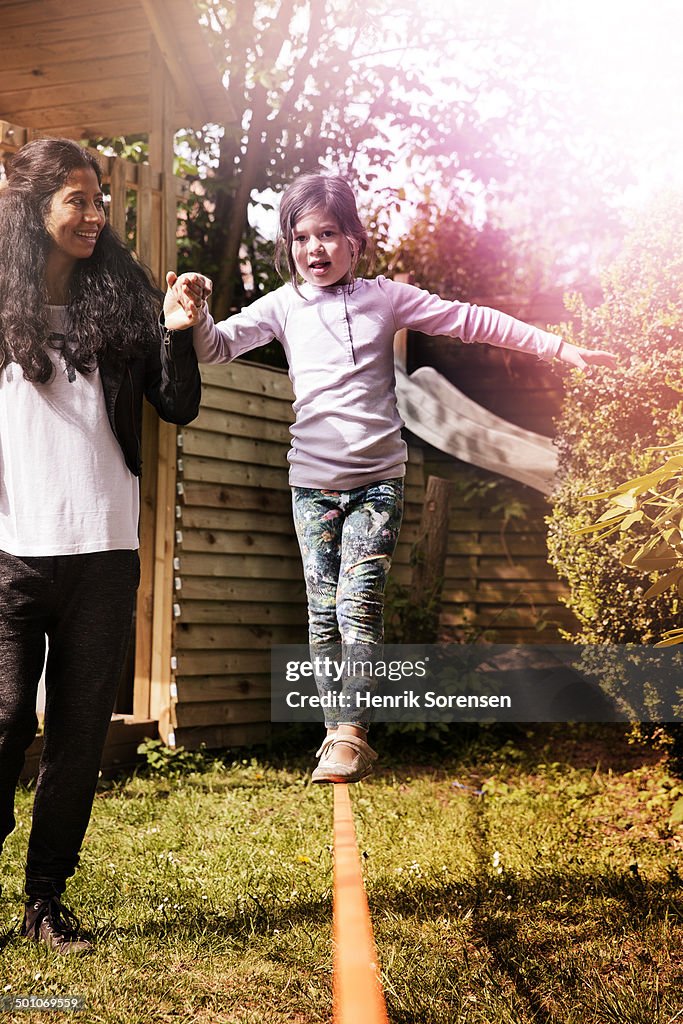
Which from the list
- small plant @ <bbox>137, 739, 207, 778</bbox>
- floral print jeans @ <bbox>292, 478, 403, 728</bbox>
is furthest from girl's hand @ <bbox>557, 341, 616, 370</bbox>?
small plant @ <bbox>137, 739, 207, 778</bbox>

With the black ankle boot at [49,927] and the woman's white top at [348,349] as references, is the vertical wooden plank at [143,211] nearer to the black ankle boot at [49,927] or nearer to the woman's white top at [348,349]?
the woman's white top at [348,349]

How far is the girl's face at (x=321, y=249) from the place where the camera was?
2326 mm

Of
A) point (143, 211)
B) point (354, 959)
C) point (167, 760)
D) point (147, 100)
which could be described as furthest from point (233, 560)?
point (354, 959)

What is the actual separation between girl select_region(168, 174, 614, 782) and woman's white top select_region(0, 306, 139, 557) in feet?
1.03

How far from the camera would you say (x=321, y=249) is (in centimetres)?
237

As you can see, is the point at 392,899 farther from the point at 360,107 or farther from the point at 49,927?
the point at 360,107

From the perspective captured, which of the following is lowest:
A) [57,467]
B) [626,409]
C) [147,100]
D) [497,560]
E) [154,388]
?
[57,467]

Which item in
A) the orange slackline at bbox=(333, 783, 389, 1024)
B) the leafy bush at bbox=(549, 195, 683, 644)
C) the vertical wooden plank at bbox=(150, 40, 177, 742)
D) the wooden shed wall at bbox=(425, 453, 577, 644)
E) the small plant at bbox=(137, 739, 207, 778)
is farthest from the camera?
the wooden shed wall at bbox=(425, 453, 577, 644)

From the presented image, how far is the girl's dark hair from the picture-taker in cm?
231

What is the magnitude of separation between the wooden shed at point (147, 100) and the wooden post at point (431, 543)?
1.49m

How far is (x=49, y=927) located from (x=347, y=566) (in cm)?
114

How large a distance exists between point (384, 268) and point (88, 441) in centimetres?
584

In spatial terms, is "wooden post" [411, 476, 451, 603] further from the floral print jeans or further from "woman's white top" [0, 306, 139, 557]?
"woman's white top" [0, 306, 139, 557]

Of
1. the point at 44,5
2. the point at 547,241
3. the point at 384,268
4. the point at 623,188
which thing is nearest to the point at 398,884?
the point at 44,5
